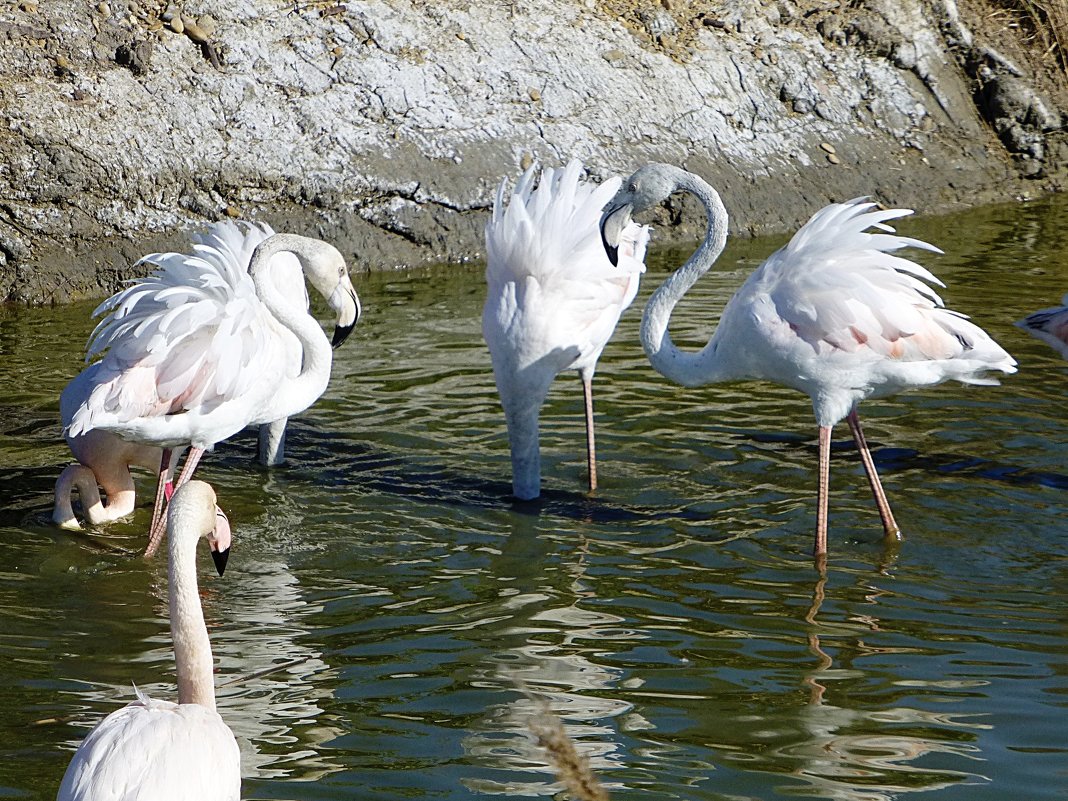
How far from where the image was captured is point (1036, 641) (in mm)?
4125

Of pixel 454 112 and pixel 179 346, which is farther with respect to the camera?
pixel 454 112

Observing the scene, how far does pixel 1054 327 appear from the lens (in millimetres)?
6031

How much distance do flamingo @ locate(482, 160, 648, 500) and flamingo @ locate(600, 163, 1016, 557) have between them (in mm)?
604

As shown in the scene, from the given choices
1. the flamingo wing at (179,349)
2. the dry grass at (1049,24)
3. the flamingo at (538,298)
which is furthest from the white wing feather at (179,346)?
the dry grass at (1049,24)

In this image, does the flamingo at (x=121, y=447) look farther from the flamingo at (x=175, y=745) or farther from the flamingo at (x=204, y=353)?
the flamingo at (x=175, y=745)

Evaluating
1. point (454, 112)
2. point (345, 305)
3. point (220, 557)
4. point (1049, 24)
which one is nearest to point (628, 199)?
point (345, 305)

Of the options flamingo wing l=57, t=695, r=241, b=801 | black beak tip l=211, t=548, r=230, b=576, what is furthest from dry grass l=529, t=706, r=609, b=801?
black beak tip l=211, t=548, r=230, b=576

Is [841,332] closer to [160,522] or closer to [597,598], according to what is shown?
[597,598]

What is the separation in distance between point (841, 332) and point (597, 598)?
1.39 metres

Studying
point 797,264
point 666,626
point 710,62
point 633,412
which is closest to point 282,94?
point 710,62

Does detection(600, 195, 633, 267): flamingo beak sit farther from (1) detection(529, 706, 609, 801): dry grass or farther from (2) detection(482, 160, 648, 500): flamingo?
(1) detection(529, 706, 609, 801): dry grass

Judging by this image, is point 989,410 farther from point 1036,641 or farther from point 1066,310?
point 1036,641

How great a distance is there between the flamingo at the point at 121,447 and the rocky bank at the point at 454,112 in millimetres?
3334

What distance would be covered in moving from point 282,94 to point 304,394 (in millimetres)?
4983
